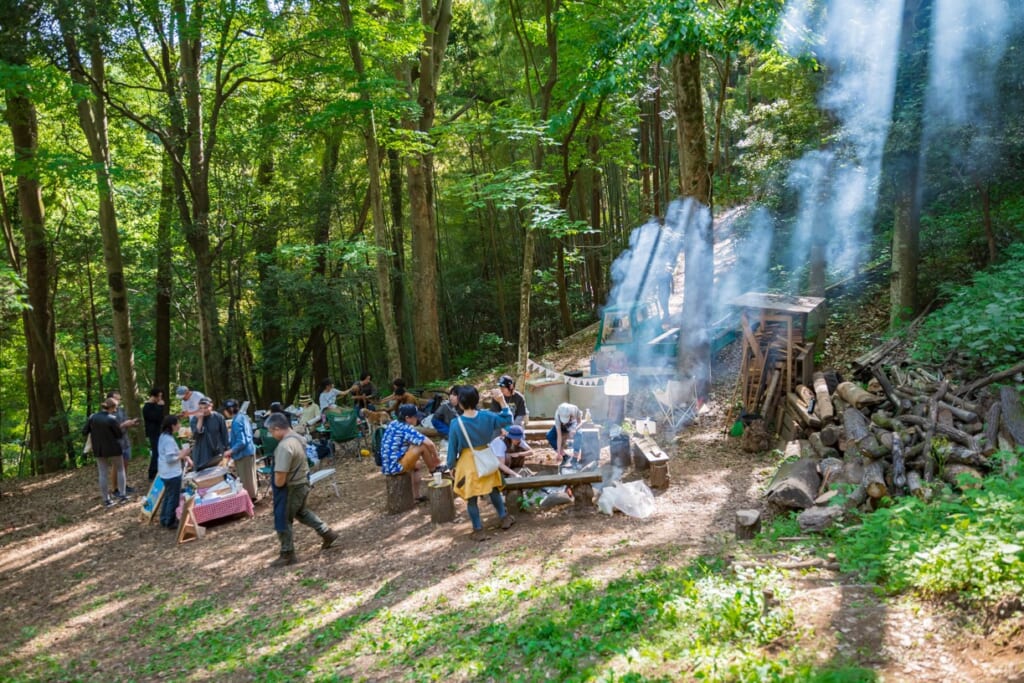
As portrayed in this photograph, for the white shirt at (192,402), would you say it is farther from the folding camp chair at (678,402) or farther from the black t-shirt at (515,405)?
the folding camp chair at (678,402)

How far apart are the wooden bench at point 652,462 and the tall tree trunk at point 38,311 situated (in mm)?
11760

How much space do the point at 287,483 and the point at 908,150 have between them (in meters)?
9.72

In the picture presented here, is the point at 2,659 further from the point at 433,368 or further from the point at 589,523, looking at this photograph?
the point at 433,368

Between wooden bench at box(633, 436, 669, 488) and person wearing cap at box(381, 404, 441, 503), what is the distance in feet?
8.21

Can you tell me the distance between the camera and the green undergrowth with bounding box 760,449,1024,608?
11.6 ft

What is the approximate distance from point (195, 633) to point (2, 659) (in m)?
1.54

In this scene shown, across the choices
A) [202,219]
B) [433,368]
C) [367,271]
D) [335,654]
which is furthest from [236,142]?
[335,654]

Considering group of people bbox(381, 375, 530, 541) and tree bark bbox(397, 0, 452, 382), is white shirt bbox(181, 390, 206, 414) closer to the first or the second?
group of people bbox(381, 375, 530, 541)

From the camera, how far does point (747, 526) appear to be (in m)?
5.35

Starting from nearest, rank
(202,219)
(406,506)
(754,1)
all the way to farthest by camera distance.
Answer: (406,506) → (754,1) → (202,219)

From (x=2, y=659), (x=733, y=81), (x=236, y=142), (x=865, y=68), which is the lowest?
(x=2, y=659)

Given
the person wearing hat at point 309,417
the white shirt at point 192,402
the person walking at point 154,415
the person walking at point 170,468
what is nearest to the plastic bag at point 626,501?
the person walking at point 170,468

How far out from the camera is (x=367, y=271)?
17.6 metres

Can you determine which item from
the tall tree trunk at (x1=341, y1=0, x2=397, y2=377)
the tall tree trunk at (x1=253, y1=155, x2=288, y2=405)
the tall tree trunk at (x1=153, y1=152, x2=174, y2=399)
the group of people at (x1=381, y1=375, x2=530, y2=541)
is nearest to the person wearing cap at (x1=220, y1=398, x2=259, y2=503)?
the group of people at (x1=381, y1=375, x2=530, y2=541)
